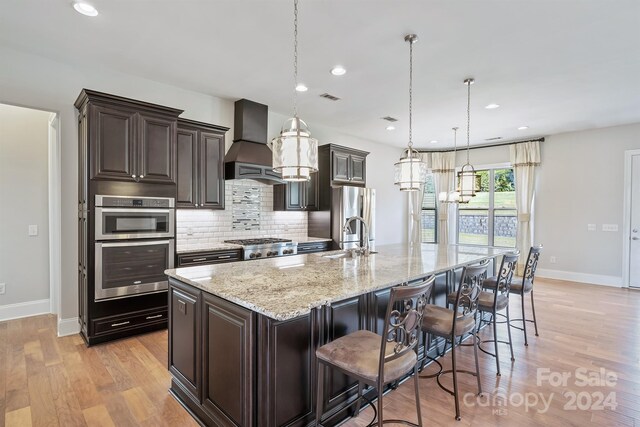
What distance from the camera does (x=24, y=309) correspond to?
13.4 feet

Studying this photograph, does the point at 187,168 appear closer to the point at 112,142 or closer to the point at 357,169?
the point at 112,142

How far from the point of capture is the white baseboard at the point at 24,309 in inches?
156

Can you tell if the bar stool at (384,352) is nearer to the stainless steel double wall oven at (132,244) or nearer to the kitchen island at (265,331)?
the kitchen island at (265,331)

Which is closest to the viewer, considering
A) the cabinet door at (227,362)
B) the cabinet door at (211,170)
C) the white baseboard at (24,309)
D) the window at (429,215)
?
the cabinet door at (227,362)

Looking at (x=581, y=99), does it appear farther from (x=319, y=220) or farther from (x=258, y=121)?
(x=258, y=121)

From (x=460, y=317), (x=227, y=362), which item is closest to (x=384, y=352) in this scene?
(x=227, y=362)

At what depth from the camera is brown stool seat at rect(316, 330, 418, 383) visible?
5.42ft

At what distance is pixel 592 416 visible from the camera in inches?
87.5

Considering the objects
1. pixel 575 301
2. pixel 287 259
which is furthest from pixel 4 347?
pixel 575 301

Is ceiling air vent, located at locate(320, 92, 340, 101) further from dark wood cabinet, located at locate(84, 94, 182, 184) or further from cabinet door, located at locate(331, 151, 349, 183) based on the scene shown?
dark wood cabinet, located at locate(84, 94, 182, 184)

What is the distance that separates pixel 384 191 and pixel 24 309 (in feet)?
21.7

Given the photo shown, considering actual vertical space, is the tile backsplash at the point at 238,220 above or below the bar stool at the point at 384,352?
above

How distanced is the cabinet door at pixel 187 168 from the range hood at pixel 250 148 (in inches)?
18.9

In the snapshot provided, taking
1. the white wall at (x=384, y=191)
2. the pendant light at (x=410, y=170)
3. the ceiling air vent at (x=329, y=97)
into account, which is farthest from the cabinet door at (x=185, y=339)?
the white wall at (x=384, y=191)
